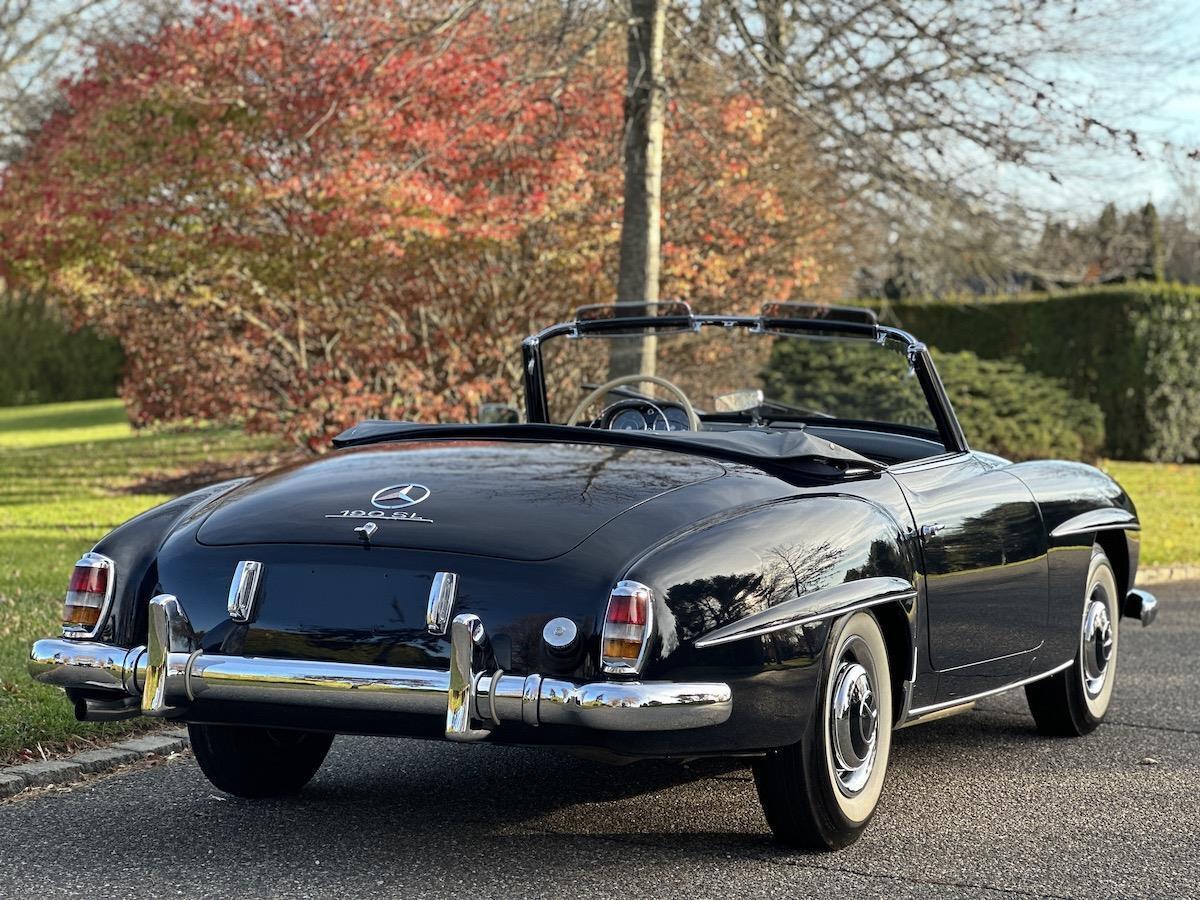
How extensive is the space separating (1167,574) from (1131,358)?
32.8 ft

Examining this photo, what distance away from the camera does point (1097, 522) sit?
6.16 meters

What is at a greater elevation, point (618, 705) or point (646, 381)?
point (646, 381)

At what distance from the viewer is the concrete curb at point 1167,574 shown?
1124 cm

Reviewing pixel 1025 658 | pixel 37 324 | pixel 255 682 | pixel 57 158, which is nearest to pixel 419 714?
pixel 255 682

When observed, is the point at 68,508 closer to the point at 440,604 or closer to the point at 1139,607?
the point at 1139,607

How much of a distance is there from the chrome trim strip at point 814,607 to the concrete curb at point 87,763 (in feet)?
8.03

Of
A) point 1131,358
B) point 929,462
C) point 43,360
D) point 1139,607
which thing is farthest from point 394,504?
point 43,360

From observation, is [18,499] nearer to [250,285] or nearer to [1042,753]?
[250,285]

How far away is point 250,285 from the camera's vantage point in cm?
1380

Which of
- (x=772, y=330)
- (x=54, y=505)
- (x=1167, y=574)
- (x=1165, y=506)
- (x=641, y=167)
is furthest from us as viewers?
(x=1165, y=506)

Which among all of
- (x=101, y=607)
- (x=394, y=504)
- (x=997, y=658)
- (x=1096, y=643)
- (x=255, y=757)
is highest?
(x=394, y=504)

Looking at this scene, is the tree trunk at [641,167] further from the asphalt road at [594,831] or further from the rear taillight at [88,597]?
the rear taillight at [88,597]

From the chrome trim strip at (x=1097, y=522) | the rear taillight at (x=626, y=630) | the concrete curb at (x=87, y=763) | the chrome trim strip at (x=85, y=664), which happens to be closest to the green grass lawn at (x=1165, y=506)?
the chrome trim strip at (x=1097, y=522)

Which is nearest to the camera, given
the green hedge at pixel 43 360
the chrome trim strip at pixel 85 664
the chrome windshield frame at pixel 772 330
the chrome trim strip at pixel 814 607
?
the chrome trim strip at pixel 814 607
